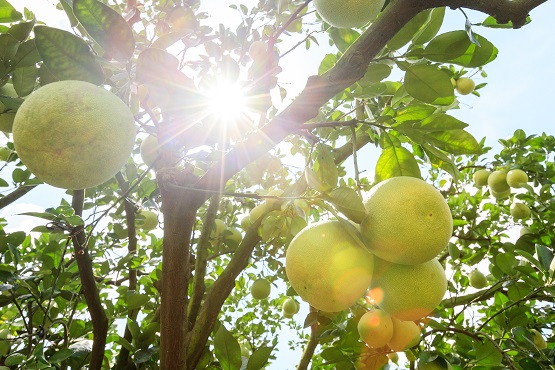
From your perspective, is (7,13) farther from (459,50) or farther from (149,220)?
(149,220)

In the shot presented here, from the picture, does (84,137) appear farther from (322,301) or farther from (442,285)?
(442,285)

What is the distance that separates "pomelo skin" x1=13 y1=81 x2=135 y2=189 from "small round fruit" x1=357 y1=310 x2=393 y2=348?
1337mm

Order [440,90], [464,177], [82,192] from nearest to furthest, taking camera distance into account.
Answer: [440,90], [82,192], [464,177]

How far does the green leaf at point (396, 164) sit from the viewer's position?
143 centimetres

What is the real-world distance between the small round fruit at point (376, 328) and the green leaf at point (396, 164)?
0.69 m

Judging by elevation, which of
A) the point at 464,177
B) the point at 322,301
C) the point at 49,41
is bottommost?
the point at 322,301

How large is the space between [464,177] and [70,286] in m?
4.16

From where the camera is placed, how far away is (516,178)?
3715 mm

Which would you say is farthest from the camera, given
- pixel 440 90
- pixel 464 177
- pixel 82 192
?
pixel 464 177

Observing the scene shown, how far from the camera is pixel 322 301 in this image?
1143 millimetres

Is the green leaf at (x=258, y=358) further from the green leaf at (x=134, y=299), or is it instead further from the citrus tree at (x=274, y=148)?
the green leaf at (x=134, y=299)

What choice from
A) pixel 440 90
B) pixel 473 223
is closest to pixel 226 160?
pixel 440 90

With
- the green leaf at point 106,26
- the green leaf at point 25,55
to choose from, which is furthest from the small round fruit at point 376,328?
the green leaf at point 25,55

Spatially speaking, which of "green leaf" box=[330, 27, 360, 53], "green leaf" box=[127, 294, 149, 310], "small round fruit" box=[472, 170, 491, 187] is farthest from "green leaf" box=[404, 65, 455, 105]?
"small round fruit" box=[472, 170, 491, 187]
